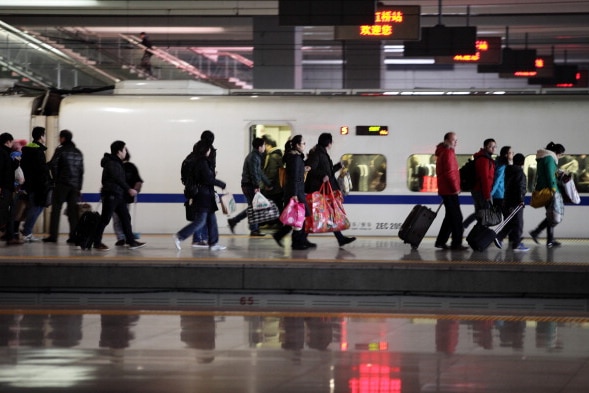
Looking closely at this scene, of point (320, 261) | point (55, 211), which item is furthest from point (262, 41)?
point (320, 261)

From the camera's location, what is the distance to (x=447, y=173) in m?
15.5

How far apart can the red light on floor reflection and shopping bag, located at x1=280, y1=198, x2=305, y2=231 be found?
736cm

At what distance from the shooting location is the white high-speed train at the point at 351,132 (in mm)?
19719

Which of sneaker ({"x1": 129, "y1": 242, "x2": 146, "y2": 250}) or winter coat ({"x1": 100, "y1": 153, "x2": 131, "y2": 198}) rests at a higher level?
winter coat ({"x1": 100, "y1": 153, "x2": 131, "y2": 198})

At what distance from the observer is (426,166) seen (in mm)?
19875

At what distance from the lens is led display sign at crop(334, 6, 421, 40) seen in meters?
22.9

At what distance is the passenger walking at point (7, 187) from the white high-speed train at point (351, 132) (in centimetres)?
362

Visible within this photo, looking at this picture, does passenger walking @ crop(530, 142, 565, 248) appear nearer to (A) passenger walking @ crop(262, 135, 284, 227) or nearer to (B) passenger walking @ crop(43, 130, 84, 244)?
(A) passenger walking @ crop(262, 135, 284, 227)

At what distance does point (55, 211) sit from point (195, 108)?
447cm

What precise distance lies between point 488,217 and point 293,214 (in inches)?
112

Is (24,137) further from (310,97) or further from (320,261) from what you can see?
(320,261)

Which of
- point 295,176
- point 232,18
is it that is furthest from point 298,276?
point 232,18

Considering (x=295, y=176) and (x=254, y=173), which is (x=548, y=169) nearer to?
(x=295, y=176)

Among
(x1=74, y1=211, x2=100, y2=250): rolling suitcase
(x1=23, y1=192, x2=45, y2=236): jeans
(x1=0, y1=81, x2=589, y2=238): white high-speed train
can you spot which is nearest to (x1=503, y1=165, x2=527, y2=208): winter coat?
(x1=0, y1=81, x2=589, y2=238): white high-speed train
